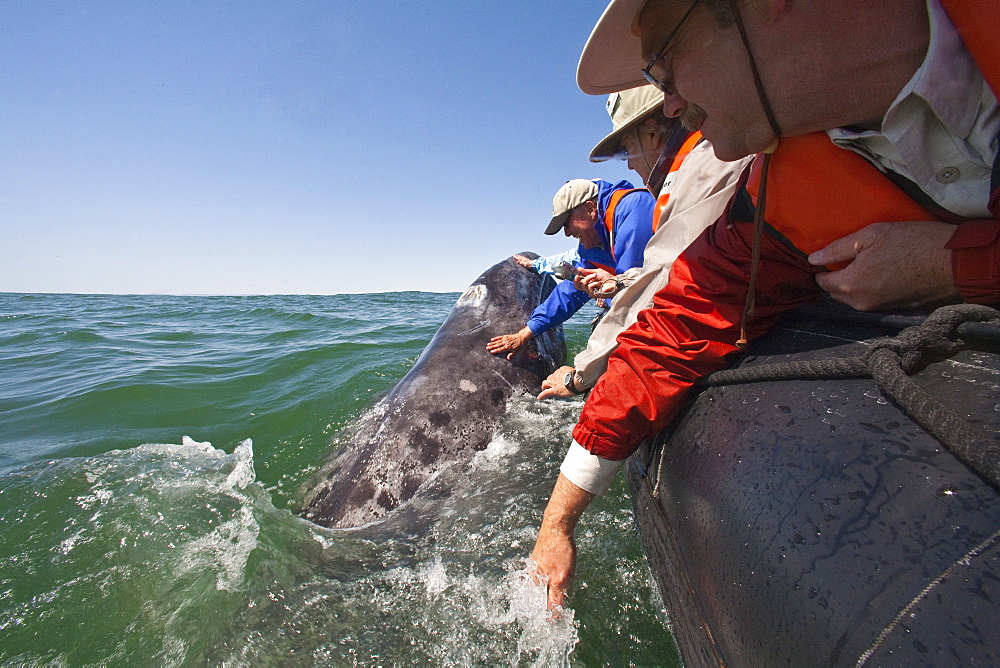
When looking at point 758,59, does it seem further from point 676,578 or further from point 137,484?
point 137,484

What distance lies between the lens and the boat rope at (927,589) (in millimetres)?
870

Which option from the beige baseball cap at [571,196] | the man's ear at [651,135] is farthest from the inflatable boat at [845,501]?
the beige baseball cap at [571,196]

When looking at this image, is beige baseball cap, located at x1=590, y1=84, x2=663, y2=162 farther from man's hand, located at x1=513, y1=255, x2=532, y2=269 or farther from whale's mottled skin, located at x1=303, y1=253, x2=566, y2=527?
man's hand, located at x1=513, y1=255, x2=532, y2=269

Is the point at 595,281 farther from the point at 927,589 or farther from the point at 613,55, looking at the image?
the point at 927,589

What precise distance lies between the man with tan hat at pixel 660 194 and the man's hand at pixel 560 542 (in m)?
0.96

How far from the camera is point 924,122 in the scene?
4.11 feet

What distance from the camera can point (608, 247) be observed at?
496 centimetres

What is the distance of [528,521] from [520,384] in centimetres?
182

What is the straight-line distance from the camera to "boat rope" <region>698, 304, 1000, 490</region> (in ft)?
3.10

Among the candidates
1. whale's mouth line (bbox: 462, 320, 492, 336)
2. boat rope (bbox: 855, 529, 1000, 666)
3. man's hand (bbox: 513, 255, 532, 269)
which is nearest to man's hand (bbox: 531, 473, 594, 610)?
boat rope (bbox: 855, 529, 1000, 666)

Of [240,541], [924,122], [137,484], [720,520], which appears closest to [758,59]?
[924,122]

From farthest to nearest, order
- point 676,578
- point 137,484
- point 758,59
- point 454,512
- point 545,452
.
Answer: point 545,452, point 137,484, point 454,512, point 676,578, point 758,59

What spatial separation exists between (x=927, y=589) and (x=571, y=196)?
419cm

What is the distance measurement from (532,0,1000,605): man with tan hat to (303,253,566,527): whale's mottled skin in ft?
5.58
